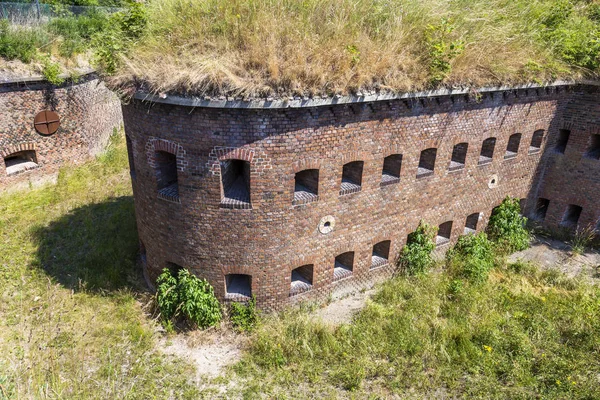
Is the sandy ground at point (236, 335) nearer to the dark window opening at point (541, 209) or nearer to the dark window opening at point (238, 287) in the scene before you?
the dark window opening at point (238, 287)

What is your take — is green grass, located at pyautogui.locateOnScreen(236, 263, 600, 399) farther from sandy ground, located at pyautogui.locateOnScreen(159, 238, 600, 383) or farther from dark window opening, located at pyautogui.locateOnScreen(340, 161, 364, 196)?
dark window opening, located at pyautogui.locateOnScreen(340, 161, 364, 196)

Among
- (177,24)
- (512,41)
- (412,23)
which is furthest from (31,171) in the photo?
(512,41)

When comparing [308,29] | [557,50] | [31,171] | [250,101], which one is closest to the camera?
[250,101]

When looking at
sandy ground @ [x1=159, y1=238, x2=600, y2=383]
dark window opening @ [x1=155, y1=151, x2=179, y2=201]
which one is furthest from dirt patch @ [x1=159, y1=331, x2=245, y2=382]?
dark window opening @ [x1=155, y1=151, x2=179, y2=201]

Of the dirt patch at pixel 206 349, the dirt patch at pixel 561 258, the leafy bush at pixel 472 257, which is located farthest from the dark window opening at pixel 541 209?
the dirt patch at pixel 206 349

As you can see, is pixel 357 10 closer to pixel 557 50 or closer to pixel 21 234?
pixel 557 50

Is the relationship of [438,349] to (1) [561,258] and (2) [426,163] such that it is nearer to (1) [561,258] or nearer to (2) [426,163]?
(2) [426,163]
